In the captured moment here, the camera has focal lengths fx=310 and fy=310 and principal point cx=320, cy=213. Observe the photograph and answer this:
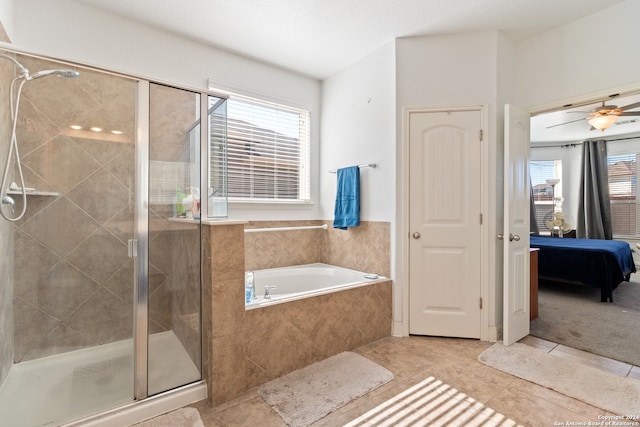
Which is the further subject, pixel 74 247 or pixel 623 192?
pixel 623 192

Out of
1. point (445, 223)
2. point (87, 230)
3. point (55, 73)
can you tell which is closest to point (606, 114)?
point (445, 223)

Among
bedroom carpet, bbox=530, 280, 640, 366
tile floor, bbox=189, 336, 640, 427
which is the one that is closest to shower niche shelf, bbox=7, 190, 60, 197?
tile floor, bbox=189, 336, 640, 427

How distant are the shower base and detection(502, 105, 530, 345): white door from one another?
95.6 inches

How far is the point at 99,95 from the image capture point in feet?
6.16

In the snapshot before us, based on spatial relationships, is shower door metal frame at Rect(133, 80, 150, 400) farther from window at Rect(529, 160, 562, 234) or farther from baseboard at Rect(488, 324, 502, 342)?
window at Rect(529, 160, 562, 234)

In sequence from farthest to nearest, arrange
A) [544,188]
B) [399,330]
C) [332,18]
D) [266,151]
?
[544,188] < [266,151] < [399,330] < [332,18]

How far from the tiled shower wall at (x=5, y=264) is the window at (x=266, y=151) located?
158 cm

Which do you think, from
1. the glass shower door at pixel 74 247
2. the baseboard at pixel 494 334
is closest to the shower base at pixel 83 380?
the glass shower door at pixel 74 247

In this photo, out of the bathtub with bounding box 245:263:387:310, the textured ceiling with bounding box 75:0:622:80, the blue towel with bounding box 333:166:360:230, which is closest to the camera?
the textured ceiling with bounding box 75:0:622:80

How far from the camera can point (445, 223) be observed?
2705mm

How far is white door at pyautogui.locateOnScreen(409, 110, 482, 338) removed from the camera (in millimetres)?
2654

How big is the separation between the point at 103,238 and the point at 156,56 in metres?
1.57

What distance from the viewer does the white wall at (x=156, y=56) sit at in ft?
7.17

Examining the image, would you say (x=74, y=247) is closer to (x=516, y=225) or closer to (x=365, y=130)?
(x=365, y=130)
